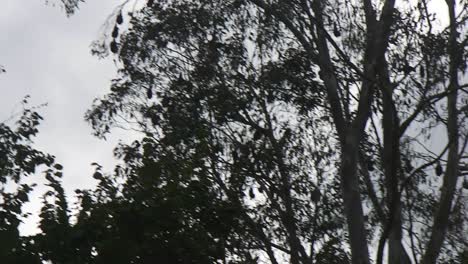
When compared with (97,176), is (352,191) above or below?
above

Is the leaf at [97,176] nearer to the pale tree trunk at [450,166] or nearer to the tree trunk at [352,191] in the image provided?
the tree trunk at [352,191]

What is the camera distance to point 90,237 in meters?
9.67

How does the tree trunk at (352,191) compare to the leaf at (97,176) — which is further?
the tree trunk at (352,191)

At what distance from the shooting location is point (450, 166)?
14.1m

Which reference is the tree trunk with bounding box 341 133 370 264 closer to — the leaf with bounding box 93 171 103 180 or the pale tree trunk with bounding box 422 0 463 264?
the pale tree trunk with bounding box 422 0 463 264

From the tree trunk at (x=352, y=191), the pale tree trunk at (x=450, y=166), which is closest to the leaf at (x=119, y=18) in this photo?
the tree trunk at (x=352, y=191)

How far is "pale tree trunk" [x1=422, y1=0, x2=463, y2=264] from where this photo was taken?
13.3 meters

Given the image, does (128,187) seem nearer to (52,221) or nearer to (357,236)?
(52,221)

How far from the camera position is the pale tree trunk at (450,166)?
13273mm

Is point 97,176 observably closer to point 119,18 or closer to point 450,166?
point 119,18

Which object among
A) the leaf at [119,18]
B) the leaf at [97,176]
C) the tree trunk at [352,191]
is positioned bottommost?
the leaf at [97,176]

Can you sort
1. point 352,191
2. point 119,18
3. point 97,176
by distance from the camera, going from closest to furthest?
point 97,176 < point 352,191 < point 119,18

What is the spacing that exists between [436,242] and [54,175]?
5.76 m

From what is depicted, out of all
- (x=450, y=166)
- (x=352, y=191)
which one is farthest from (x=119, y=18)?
(x=450, y=166)
